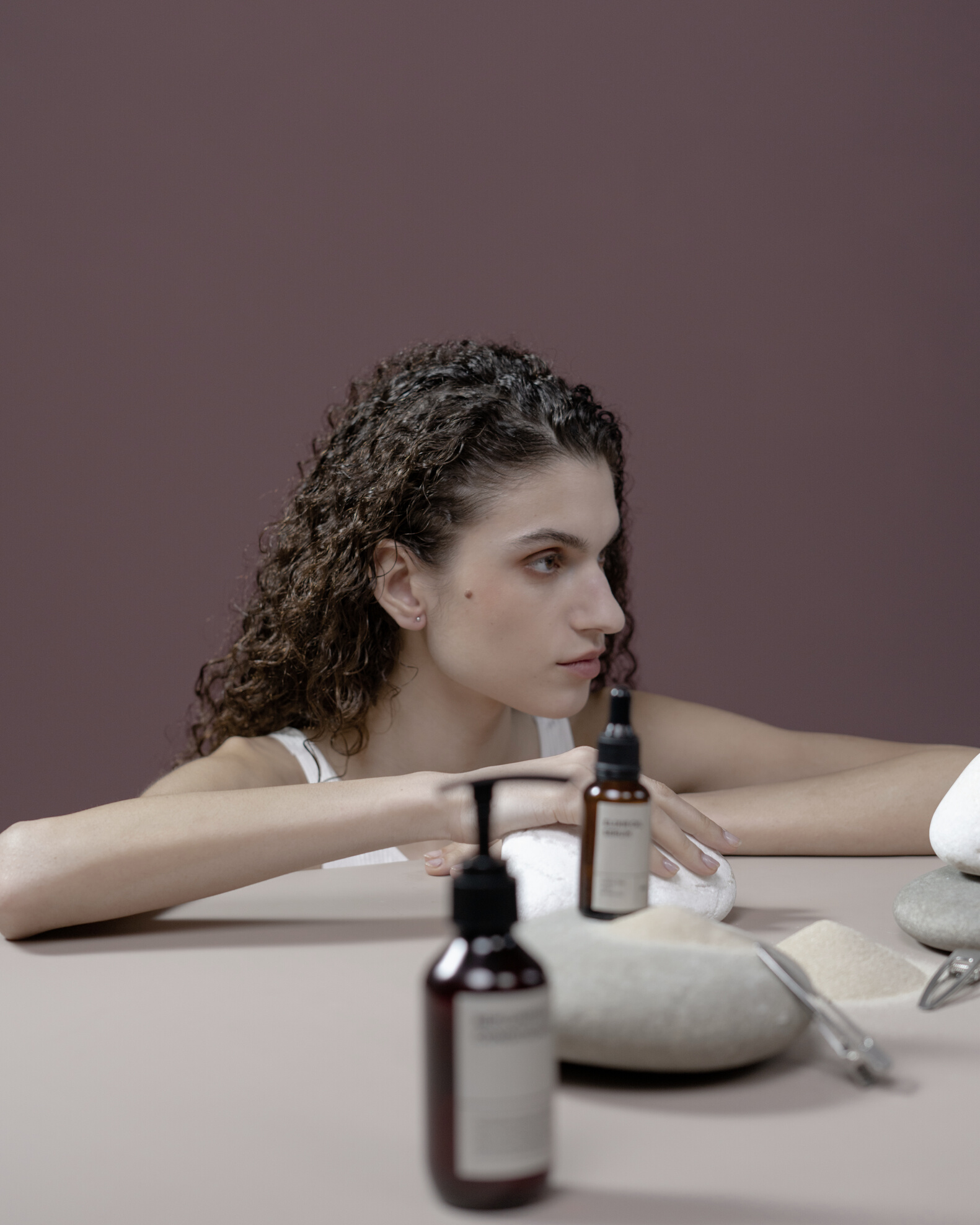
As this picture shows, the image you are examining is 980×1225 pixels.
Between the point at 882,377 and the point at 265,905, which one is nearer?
the point at 265,905

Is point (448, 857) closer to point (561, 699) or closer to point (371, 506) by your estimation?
point (561, 699)

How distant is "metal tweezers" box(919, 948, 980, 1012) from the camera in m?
0.88

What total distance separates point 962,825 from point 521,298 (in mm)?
1993

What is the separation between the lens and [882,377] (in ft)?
9.53

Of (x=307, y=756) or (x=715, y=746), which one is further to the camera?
(x=715, y=746)

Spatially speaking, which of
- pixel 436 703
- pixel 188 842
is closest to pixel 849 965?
pixel 188 842

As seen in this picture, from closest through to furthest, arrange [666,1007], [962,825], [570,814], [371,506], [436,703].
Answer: [666,1007], [962,825], [570,814], [371,506], [436,703]

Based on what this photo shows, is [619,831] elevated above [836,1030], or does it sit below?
above

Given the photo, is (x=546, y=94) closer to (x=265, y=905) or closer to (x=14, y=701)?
(x=14, y=701)

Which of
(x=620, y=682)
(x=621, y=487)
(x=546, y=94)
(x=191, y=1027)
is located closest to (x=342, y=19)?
(x=546, y=94)

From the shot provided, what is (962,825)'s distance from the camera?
105cm

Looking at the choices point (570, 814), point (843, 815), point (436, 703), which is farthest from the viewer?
point (436, 703)

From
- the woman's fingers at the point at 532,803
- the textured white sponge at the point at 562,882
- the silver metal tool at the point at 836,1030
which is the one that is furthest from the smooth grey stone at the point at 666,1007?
the woman's fingers at the point at 532,803

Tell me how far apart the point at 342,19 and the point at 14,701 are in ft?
5.75
